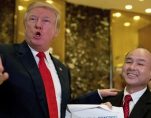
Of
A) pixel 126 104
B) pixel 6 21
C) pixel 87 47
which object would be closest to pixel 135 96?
pixel 126 104

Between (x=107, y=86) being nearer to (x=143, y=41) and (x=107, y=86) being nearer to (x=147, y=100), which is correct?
(x=143, y=41)

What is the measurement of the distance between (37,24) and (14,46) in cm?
18

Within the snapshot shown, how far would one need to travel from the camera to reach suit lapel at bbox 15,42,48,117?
1971 mm

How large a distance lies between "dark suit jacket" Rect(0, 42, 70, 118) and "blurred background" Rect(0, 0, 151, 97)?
4033 mm

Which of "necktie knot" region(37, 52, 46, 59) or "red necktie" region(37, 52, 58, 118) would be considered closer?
"red necktie" region(37, 52, 58, 118)

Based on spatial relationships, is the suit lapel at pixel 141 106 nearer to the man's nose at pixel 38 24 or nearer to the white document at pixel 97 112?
the white document at pixel 97 112

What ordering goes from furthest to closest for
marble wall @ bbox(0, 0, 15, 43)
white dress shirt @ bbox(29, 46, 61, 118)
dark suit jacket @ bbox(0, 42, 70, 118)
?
marble wall @ bbox(0, 0, 15, 43) < white dress shirt @ bbox(29, 46, 61, 118) < dark suit jacket @ bbox(0, 42, 70, 118)

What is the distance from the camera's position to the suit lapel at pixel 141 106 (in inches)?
87.1

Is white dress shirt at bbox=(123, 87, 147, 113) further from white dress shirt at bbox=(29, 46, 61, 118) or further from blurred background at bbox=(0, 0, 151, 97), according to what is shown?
blurred background at bbox=(0, 0, 151, 97)

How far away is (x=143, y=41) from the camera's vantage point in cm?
700

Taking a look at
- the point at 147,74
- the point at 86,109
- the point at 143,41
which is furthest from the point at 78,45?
the point at 86,109

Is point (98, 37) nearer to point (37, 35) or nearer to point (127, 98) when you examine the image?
point (127, 98)

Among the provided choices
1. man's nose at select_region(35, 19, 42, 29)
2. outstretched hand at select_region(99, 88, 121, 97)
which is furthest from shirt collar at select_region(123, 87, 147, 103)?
man's nose at select_region(35, 19, 42, 29)

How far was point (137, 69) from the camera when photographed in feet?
8.12
